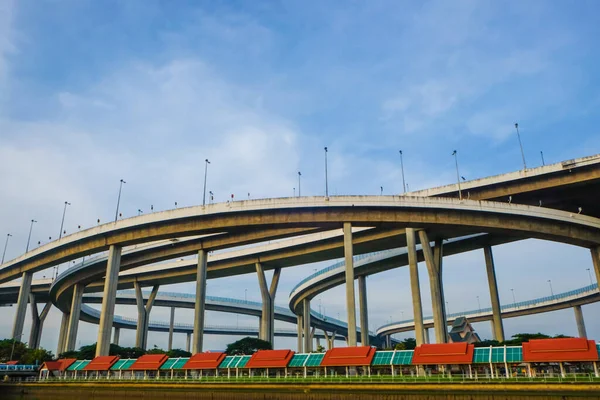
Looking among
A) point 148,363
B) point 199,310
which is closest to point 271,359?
point 148,363

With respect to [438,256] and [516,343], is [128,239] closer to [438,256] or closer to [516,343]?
[438,256]

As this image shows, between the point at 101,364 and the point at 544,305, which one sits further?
the point at 544,305

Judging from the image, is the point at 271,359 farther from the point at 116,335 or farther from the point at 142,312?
the point at 116,335

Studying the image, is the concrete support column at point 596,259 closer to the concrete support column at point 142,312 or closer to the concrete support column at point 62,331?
the concrete support column at point 142,312

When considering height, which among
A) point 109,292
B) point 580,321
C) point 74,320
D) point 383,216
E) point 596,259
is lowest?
point 74,320

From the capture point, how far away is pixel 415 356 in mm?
48250

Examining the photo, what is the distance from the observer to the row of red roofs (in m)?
42.0

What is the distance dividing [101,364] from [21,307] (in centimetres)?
5014

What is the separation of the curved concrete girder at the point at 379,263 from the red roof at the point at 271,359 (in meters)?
37.1

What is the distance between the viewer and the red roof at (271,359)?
176 feet

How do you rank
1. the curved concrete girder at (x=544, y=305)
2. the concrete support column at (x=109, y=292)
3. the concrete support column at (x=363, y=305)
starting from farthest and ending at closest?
the curved concrete girder at (x=544, y=305)
the concrete support column at (x=363, y=305)
the concrete support column at (x=109, y=292)

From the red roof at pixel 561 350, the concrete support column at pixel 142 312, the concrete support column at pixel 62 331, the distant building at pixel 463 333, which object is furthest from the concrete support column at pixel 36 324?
the red roof at pixel 561 350

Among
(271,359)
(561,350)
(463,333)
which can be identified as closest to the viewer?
(561,350)

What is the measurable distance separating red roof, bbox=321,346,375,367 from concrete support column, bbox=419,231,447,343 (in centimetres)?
1960
